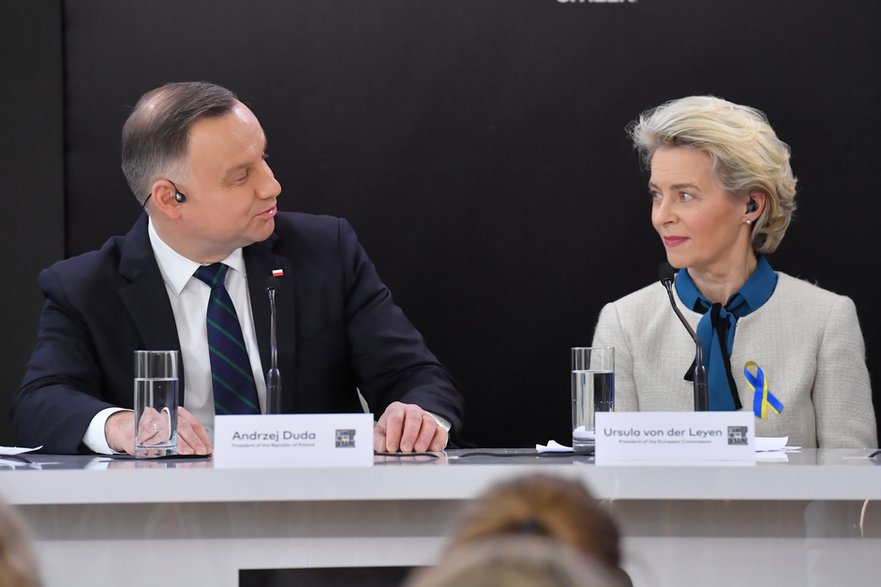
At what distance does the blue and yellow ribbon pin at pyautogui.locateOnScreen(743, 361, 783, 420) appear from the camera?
9.88 feet

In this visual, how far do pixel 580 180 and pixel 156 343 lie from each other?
1.56 meters


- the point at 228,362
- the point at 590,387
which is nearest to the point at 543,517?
the point at 590,387

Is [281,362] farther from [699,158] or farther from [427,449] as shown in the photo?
[699,158]

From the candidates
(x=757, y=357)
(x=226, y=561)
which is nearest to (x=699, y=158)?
(x=757, y=357)

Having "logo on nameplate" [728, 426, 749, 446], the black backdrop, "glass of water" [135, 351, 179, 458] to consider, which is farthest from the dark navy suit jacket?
"logo on nameplate" [728, 426, 749, 446]

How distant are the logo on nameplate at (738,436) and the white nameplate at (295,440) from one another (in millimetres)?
628

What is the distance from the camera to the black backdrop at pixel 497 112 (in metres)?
3.82

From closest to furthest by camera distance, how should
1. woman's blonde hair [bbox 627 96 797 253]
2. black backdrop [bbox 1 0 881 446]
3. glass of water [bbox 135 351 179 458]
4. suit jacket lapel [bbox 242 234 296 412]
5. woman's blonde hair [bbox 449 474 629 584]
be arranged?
woman's blonde hair [bbox 449 474 629 584], glass of water [bbox 135 351 179 458], suit jacket lapel [bbox 242 234 296 412], woman's blonde hair [bbox 627 96 797 253], black backdrop [bbox 1 0 881 446]

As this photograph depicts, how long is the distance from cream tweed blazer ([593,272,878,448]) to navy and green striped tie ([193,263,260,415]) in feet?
3.19

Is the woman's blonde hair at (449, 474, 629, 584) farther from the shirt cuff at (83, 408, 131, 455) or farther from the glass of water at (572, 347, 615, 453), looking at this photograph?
the shirt cuff at (83, 408, 131, 455)

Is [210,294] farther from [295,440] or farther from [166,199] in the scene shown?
[295,440]

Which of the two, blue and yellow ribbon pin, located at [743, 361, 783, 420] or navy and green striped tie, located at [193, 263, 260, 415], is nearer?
navy and green striped tie, located at [193, 263, 260, 415]

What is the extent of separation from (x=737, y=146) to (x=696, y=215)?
0.21 metres

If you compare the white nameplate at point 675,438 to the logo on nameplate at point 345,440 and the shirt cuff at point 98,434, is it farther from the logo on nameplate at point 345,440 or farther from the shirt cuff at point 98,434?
the shirt cuff at point 98,434
